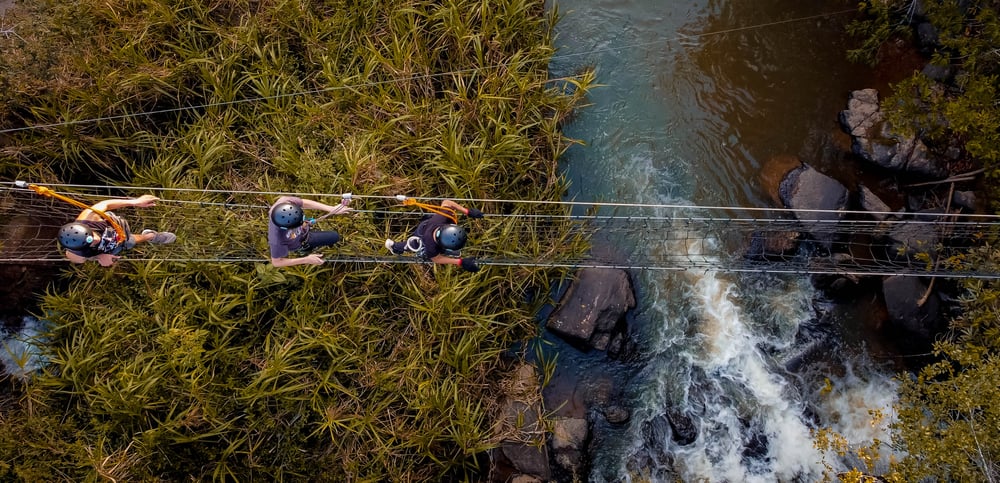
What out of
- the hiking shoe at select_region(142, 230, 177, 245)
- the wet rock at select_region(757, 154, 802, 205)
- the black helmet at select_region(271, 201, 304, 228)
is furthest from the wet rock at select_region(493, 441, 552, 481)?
the wet rock at select_region(757, 154, 802, 205)

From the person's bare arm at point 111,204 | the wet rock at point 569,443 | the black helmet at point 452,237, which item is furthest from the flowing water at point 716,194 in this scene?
the person's bare arm at point 111,204

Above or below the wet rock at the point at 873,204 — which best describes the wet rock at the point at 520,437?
below

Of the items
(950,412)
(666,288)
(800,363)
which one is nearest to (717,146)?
(666,288)

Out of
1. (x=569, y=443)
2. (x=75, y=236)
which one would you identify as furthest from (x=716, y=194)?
(x=75, y=236)

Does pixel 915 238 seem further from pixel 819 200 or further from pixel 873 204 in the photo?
pixel 819 200

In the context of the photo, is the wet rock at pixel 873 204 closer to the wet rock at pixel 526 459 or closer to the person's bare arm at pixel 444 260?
the wet rock at pixel 526 459

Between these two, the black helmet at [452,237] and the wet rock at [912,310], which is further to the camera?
the wet rock at [912,310]

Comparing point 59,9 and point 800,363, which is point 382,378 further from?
point 59,9
